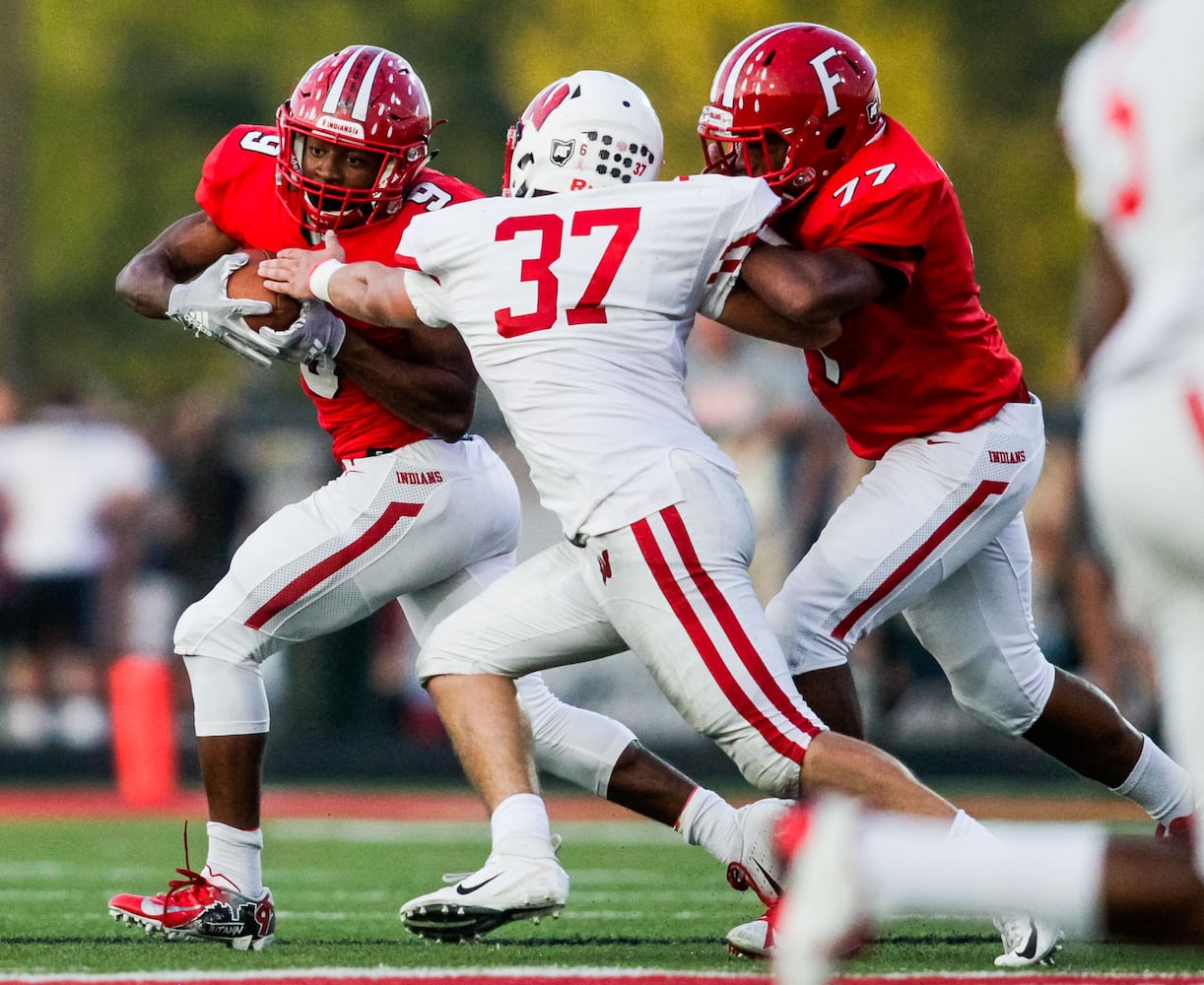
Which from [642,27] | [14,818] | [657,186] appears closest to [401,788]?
[14,818]

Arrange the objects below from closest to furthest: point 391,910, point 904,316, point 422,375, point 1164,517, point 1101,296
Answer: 1. point 1164,517
2. point 1101,296
3. point 904,316
4. point 422,375
5. point 391,910

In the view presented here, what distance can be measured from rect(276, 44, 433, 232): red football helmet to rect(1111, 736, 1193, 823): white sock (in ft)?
7.17

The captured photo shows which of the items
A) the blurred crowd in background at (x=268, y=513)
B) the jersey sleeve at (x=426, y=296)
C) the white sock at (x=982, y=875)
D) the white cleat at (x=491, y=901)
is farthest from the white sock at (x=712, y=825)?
the blurred crowd in background at (x=268, y=513)

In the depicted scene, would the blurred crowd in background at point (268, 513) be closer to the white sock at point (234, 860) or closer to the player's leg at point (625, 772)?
the player's leg at point (625, 772)

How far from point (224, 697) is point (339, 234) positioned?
1.12 meters

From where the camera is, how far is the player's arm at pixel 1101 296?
3070 millimetres

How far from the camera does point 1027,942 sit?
13.4 feet

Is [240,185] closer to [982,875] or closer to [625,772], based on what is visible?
[625,772]

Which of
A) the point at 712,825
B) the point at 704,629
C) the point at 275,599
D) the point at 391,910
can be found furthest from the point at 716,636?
the point at 391,910

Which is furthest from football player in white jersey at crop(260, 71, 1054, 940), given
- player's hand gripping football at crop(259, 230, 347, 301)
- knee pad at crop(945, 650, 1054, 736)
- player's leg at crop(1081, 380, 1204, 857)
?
player's leg at crop(1081, 380, 1204, 857)

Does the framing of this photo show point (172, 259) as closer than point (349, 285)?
No

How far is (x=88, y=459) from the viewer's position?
399 inches

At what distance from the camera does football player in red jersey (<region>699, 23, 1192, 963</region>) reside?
4.41 meters

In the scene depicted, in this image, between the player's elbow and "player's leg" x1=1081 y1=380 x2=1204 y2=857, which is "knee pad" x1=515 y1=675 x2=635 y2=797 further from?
"player's leg" x1=1081 y1=380 x2=1204 y2=857
